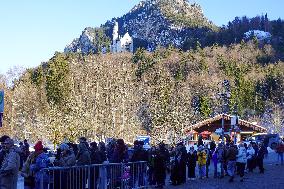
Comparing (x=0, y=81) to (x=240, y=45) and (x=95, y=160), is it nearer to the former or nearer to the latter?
(x=95, y=160)

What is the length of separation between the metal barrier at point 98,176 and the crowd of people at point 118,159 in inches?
2.2

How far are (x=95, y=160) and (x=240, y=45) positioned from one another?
113181 mm

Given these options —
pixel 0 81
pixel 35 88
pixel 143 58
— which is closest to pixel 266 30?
pixel 143 58

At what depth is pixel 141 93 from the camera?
71.4 metres

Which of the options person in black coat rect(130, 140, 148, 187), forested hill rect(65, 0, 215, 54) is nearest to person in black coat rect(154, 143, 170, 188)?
person in black coat rect(130, 140, 148, 187)

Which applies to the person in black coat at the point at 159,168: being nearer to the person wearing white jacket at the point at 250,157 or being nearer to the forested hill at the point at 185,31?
the person wearing white jacket at the point at 250,157

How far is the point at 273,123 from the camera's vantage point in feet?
274

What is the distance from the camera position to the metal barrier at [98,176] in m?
10.7

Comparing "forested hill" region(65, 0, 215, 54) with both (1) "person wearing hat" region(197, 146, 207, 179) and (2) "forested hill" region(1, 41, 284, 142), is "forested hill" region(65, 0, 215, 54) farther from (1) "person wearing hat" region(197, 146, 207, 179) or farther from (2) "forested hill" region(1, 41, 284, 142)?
(1) "person wearing hat" region(197, 146, 207, 179)

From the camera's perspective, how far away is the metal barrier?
10695 millimetres

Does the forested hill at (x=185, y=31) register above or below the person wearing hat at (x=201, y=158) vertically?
above

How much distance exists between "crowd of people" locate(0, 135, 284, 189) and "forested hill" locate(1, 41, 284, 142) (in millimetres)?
30319

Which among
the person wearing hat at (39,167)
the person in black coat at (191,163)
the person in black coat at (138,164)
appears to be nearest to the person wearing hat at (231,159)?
the person in black coat at (191,163)

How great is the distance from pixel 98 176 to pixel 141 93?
5876cm
